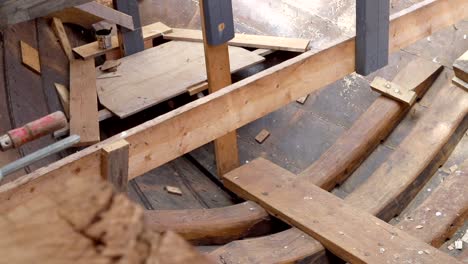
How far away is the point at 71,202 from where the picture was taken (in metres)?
Answer: 0.90

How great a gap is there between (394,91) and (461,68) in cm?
34

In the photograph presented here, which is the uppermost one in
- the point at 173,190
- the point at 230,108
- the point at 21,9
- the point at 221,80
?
the point at 21,9

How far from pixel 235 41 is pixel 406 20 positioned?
1.23m

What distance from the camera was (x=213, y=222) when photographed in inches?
118

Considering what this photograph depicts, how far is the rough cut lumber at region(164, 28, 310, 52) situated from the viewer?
4113 millimetres

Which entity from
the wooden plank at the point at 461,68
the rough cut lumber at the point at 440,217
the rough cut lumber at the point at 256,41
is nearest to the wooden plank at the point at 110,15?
the rough cut lumber at the point at 256,41

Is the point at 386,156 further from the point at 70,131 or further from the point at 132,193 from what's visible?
the point at 70,131

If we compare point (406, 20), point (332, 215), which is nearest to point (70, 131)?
point (332, 215)

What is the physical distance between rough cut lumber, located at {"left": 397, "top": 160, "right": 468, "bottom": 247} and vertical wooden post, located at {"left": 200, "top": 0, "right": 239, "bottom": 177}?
89cm

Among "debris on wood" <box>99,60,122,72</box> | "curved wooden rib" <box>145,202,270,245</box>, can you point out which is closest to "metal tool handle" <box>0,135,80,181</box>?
"curved wooden rib" <box>145,202,270,245</box>

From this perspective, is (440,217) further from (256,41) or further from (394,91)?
(256,41)

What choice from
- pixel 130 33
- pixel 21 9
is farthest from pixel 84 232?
pixel 130 33

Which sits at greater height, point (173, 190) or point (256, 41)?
point (256, 41)

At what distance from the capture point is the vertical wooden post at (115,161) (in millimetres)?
2225
